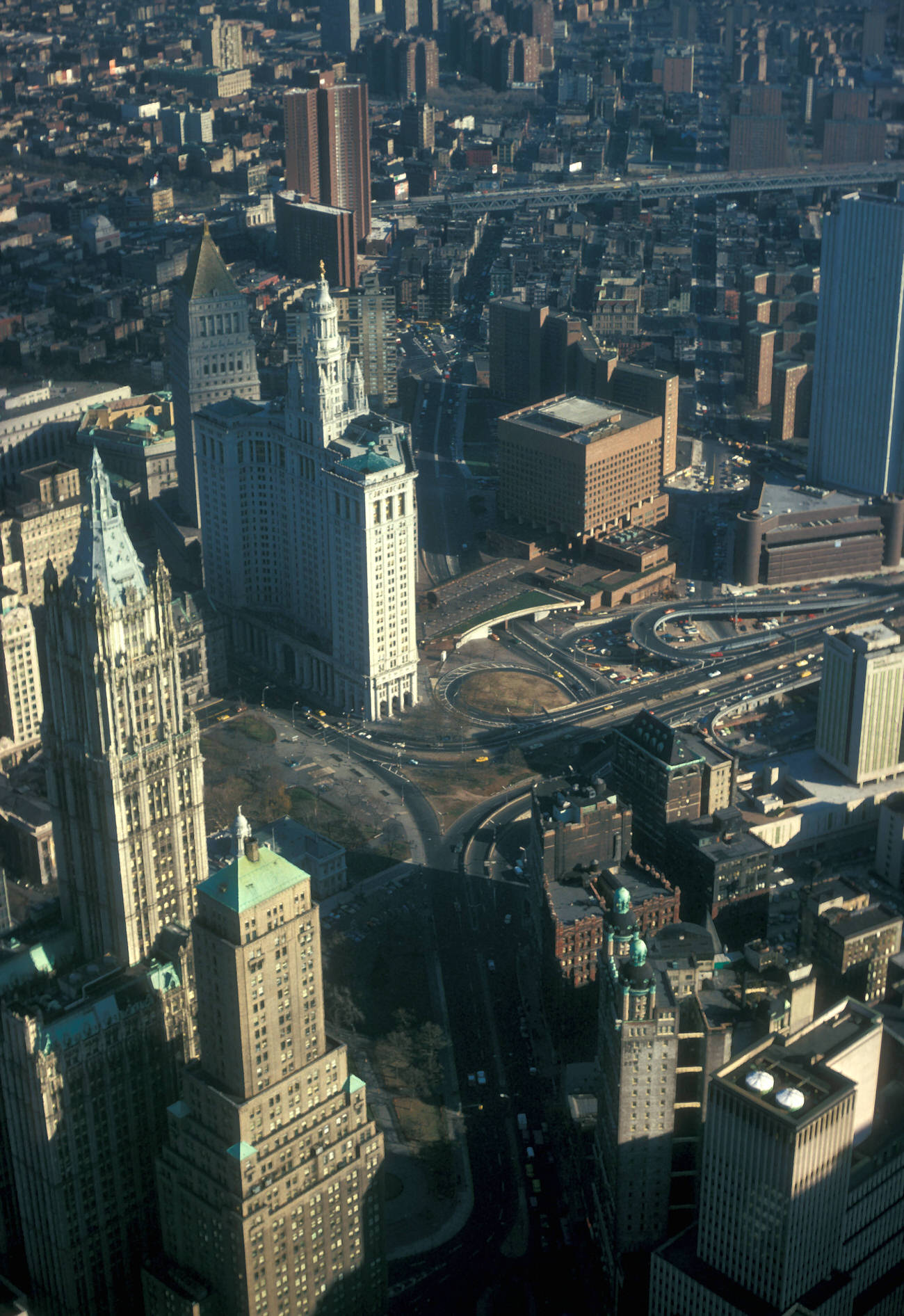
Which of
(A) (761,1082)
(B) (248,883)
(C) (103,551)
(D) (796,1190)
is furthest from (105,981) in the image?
(D) (796,1190)

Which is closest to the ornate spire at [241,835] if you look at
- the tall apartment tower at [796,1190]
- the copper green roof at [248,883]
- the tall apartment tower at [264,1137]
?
the tall apartment tower at [264,1137]

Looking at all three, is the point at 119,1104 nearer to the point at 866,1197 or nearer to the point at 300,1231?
the point at 300,1231

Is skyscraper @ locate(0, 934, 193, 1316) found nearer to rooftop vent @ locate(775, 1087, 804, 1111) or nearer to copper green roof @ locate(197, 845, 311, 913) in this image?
copper green roof @ locate(197, 845, 311, 913)

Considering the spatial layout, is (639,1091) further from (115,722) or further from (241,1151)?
(115,722)

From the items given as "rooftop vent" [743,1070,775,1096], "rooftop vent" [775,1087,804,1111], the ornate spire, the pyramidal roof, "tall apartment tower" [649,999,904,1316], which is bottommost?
"tall apartment tower" [649,999,904,1316]

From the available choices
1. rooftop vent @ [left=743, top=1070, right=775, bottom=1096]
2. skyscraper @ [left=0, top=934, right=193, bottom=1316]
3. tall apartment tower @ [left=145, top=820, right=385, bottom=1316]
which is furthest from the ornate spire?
rooftop vent @ [left=743, top=1070, right=775, bottom=1096]

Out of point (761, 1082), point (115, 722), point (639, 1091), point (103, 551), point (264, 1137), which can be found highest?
point (103, 551)

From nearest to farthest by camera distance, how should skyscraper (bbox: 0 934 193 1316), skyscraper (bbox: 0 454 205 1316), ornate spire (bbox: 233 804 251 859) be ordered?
ornate spire (bbox: 233 804 251 859), skyscraper (bbox: 0 934 193 1316), skyscraper (bbox: 0 454 205 1316)

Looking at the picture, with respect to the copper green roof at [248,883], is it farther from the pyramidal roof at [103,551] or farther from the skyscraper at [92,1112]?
the pyramidal roof at [103,551]
